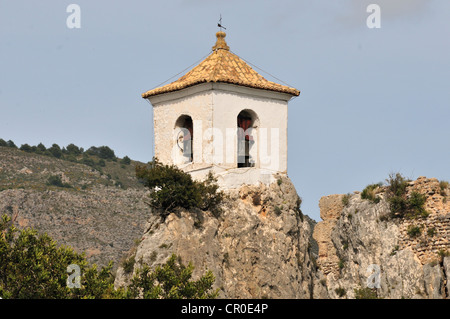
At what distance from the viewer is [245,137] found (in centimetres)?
3803

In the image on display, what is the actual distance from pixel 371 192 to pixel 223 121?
25.6 feet

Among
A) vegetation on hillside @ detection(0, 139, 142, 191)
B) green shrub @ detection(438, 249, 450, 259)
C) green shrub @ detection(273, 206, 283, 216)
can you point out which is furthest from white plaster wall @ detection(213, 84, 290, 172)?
vegetation on hillside @ detection(0, 139, 142, 191)

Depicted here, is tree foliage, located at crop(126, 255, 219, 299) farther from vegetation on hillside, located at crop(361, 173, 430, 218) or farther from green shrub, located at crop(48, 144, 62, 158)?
green shrub, located at crop(48, 144, 62, 158)

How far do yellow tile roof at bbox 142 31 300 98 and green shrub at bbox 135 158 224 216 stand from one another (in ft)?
10.6

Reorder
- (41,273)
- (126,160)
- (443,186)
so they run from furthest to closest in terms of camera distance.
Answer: (126,160) < (443,186) < (41,273)

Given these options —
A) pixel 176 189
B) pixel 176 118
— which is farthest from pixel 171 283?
pixel 176 118

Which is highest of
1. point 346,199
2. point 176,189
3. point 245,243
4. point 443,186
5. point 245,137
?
point 245,137

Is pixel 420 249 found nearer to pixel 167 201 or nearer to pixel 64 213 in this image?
pixel 167 201

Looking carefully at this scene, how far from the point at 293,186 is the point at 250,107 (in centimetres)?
304

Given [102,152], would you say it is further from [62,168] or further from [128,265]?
[128,265]

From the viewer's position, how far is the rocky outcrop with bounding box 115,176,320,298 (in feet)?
115
